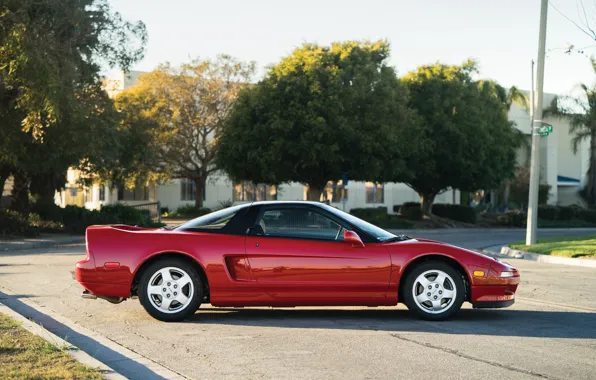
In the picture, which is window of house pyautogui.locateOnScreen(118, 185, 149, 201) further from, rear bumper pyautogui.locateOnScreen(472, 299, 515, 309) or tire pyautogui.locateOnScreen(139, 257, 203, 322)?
rear bumper pyautogui.locateOnScreen(472, 299, 515, 309)

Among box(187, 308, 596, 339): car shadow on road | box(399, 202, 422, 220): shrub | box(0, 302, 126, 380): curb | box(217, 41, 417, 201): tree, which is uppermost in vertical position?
box(217, 41, 417, 201): tree

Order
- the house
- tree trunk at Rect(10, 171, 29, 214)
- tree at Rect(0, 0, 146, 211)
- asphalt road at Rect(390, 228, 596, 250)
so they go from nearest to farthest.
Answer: tree at Rect(0, 0, 146, 211) < asphalt road at Rect(390, 228, 596, 250) < tree trunk at Rect(10, 171, 29, 214) < the house

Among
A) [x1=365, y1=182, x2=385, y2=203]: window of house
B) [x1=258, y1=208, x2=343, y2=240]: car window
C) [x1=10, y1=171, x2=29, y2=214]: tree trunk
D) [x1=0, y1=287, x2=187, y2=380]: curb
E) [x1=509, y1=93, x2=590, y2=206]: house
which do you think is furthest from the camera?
[x1=509, y1=93, x2=590, y2=206]: house

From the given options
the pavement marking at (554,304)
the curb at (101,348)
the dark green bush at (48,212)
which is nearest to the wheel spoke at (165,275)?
the curb at (101,348)

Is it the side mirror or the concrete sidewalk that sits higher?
the side mirror

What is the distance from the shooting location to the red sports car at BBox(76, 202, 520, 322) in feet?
29.5

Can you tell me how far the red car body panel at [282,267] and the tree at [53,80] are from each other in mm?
14745

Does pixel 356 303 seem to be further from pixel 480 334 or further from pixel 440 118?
pixel 440 118

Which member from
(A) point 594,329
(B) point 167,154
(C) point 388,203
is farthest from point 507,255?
(C) point 388,203

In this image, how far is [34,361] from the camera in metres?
6.45

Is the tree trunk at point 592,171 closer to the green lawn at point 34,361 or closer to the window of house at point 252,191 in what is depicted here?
the window of house at point 252,191

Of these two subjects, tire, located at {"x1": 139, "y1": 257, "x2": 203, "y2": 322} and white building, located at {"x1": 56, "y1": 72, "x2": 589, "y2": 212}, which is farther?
white building, located at {"x1": 56, "y1": 72, "x2": 589, "y2": 212}

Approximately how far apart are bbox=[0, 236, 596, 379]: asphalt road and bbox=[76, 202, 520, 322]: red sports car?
29 cm

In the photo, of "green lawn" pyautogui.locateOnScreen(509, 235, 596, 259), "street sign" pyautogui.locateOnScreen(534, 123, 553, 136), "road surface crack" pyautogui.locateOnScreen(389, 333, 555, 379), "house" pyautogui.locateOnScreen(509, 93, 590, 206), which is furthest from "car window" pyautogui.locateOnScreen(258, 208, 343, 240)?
"house" pyautogui.locateOnScreen(509, 93, 590, 206)
